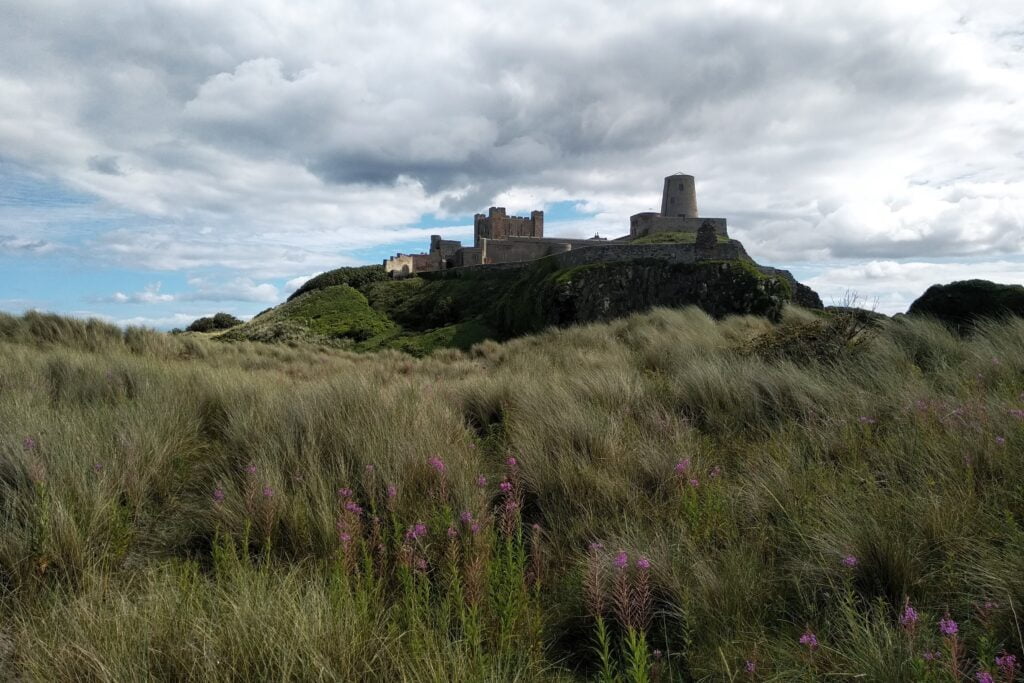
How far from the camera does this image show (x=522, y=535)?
303 cm

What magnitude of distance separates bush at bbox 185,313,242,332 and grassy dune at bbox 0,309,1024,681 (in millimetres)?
46198

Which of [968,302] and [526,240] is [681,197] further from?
[968,302]

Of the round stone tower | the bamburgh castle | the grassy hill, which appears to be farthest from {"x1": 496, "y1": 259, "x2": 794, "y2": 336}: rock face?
the round stone tower

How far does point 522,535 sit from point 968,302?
35.9ft

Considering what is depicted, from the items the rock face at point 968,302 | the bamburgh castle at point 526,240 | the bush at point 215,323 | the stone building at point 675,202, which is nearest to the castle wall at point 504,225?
the bamburgh castle at point 526,240

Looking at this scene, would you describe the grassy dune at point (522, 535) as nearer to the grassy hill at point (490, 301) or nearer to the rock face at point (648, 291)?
the rock face at point (648, 291)

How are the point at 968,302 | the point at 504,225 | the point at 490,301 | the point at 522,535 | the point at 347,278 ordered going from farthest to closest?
the point at 504,225 < the point at 347,278 < the point at 490,301 < the point at 968,302 < the point at 522,535

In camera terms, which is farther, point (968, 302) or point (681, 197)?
point (681, 197)

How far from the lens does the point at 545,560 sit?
8.82ft

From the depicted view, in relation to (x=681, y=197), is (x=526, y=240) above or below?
below

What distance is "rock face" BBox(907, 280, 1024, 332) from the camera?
9.18m

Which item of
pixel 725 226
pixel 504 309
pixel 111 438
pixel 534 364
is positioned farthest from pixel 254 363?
pixel 725 226

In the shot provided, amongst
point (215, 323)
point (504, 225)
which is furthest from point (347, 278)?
point (504, 225)

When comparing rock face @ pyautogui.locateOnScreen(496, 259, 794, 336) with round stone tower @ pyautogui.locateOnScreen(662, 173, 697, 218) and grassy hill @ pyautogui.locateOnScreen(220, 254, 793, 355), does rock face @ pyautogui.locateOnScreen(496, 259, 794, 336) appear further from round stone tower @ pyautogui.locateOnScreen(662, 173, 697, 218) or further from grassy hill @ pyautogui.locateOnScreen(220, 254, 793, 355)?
round stone tower @ pyautogui.locateOnScreen(662, 173, 697, 218)
